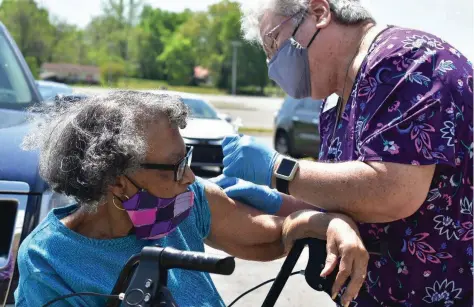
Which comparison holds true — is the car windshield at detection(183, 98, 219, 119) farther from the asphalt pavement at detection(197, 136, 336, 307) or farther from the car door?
the asphalt pavement at detection(197, 136, 336, 307)

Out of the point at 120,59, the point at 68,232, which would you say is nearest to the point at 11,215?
the point at 68,232

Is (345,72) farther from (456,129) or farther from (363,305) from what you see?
(363,305)

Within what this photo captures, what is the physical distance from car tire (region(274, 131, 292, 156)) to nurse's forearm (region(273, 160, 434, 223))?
10951mm

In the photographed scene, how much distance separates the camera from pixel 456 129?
1823 millimetres

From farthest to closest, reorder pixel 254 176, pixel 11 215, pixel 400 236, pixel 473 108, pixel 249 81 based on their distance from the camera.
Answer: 1. pixel 249 81
2. pixel 11 215
3. pixel 254 176
4. pixel 400 236
5. pixel 473 108

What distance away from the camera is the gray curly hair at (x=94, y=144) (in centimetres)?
192

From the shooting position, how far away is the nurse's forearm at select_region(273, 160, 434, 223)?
5.88 feet

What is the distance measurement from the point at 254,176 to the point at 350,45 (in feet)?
1.67

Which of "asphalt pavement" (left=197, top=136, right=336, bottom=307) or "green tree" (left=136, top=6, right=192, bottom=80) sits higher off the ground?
"asphalt pavement" (left=197, top=136, right=336, bottom=307)

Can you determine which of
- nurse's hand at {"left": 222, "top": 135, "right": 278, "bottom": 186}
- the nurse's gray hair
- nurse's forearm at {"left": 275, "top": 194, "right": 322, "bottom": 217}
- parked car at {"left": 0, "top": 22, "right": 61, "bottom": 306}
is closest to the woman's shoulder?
nurse's hand at {"left": 222, "top": 135, "right": 278, "bottom": 186}

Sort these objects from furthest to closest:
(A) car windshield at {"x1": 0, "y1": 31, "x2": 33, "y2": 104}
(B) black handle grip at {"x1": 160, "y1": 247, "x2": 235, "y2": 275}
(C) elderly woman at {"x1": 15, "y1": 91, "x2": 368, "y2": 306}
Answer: (A) car windshield at {"x1": 0, "y1": 31, "x2": 33, "y2": 104}, (C) elderly woman at {"x1": 15, "y1": 91, "x2": 368, "y2": 306}, (B) black handle grip at {"x1": 160, "y1": 247, "x2": 235, "y2": 275}

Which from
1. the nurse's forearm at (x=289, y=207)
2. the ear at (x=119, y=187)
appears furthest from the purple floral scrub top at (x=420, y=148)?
the ear at (x=119, y=187)

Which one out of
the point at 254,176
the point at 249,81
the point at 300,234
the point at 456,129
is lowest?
the point at 249,81

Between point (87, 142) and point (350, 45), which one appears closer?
point (87, 142)
